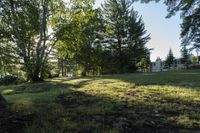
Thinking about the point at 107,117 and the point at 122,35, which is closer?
the point at 107,117

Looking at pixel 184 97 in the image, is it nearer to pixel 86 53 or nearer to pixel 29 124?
pixel 29 124

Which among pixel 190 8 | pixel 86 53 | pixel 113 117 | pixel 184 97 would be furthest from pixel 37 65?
pixel 86 53

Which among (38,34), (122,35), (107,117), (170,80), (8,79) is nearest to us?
(107,117)

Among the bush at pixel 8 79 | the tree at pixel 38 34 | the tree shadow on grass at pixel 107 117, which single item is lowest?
the tree shadow on grass at pixel 107 117

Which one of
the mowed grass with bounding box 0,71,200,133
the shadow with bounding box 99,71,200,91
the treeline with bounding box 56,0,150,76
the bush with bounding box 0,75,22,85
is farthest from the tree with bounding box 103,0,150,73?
the mowed grass with bounding box 0,71,200,133

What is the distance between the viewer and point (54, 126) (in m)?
6.44

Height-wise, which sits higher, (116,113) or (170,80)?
(170,80)

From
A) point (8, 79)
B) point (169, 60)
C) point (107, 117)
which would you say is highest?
point (169, 60)

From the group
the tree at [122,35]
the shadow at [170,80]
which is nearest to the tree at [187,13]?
the shadow at [170,80]

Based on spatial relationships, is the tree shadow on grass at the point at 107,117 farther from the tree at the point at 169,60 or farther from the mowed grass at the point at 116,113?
the tree at the point at 169,60

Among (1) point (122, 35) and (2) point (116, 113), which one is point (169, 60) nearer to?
(1) point (122, 35)

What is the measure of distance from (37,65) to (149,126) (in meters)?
18.1

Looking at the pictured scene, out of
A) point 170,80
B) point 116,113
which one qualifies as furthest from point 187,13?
point 116,113

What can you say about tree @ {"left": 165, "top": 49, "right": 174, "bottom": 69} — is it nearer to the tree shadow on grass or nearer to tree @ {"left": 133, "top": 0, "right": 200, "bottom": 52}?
tree @ {"left": 133, "top": 0, "right": 200, "bottom": 52}
